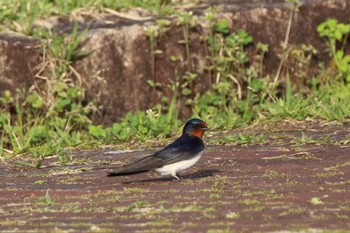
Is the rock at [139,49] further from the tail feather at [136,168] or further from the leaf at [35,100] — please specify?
the tail feather at [136,168]

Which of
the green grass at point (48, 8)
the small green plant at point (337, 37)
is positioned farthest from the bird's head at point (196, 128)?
the small green plant at point (337, 37)

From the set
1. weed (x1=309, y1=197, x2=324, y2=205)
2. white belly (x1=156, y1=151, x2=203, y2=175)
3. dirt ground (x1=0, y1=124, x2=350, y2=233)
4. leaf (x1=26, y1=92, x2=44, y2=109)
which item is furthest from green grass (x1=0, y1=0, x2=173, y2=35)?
weed (x1=309, y1=197, x2=324, y2=205)

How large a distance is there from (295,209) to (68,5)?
5.43m

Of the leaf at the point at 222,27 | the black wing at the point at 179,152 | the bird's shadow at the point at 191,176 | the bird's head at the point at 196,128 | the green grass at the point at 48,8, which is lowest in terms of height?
the bird's shadow at the point at 191,176

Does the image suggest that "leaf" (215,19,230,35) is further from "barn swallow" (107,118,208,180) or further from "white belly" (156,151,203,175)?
"white belly" (156,151,203,175)

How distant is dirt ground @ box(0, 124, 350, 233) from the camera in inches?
229

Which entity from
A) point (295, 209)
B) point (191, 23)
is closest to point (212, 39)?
point (191, 23)

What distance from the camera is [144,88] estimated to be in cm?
1053

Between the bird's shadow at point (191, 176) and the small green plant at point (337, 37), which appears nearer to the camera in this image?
the bird's shadow at point (191, 176)

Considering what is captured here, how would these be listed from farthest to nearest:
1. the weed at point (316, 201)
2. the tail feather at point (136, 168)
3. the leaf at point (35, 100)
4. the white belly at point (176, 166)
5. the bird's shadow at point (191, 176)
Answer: the leaf at point (35, 100)
the bird's shadow at point (191, 176)
the white belly at point (176, 166)
the tail feather at point (136, 168)
the weed at point (316, 201)

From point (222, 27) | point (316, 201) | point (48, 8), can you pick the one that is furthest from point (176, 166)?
point (48, 8)

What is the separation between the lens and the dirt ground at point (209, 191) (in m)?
5.82

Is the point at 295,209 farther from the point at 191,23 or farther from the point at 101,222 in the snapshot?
the point at 191,23

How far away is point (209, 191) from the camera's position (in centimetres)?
696
